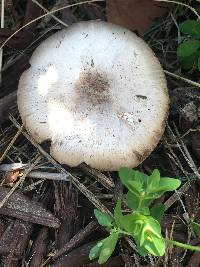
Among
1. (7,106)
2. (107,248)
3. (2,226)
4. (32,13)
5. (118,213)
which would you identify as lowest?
(2,226)

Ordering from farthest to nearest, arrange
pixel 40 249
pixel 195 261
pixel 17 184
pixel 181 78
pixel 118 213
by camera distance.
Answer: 1. pixel 181 78
2. pixel 17 184
3. pixel 40 249
4. pixel 195 261
5. pixel 118 213

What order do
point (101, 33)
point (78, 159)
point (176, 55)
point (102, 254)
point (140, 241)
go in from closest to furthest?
1. point (140, 241)
2. point (102, 254)
3. point (78, 159)
4. point (101, 33)
5. point (176, 55)

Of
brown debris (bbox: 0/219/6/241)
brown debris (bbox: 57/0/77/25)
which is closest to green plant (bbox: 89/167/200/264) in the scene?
brown debris (bbox: 0/219/6/241)

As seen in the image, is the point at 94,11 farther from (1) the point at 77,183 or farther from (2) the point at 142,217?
(2) the point at 142,217

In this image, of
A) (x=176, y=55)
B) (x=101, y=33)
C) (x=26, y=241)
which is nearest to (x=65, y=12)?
(x=101, y=33)

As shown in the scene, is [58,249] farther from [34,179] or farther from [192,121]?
[192,121]

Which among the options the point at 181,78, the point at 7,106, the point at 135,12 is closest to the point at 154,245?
the point at 181,78

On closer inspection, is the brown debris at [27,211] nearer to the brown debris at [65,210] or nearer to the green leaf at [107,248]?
the brown debris at [65,210]
